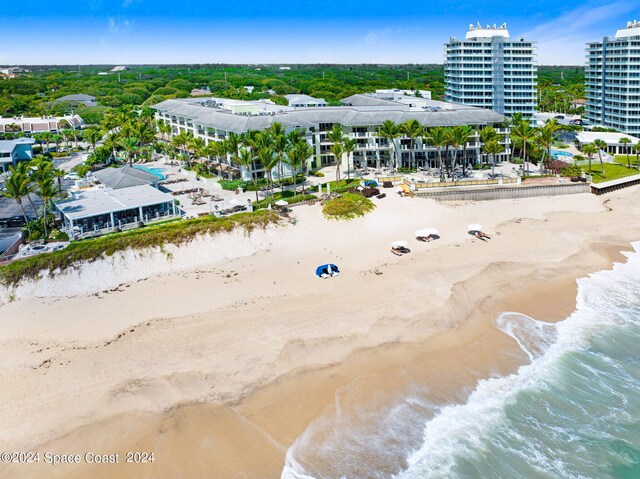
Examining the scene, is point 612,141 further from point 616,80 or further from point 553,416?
point 553,416

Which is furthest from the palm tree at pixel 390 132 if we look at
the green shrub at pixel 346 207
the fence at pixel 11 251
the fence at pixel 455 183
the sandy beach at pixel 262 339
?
the fence at pixel 11 251

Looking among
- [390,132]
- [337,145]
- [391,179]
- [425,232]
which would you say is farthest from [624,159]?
[425,232]

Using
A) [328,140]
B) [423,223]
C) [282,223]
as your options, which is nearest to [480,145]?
[328,140]

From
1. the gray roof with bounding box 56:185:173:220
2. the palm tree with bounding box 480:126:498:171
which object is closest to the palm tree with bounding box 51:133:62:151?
the gray roof with bounding box 56:185:173:220

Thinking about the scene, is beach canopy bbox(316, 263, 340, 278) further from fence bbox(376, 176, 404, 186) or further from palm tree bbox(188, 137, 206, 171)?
palm tree bbox(188, 137, 206, 171)

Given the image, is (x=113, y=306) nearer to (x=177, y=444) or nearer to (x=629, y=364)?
(x=177, y=444)

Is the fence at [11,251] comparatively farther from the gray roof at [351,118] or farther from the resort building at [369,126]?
the gray roof at [351,118]

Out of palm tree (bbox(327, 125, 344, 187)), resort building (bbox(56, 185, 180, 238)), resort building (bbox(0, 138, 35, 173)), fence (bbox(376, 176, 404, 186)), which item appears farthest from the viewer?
resort building (bbox(0, 138, 35, 173))
